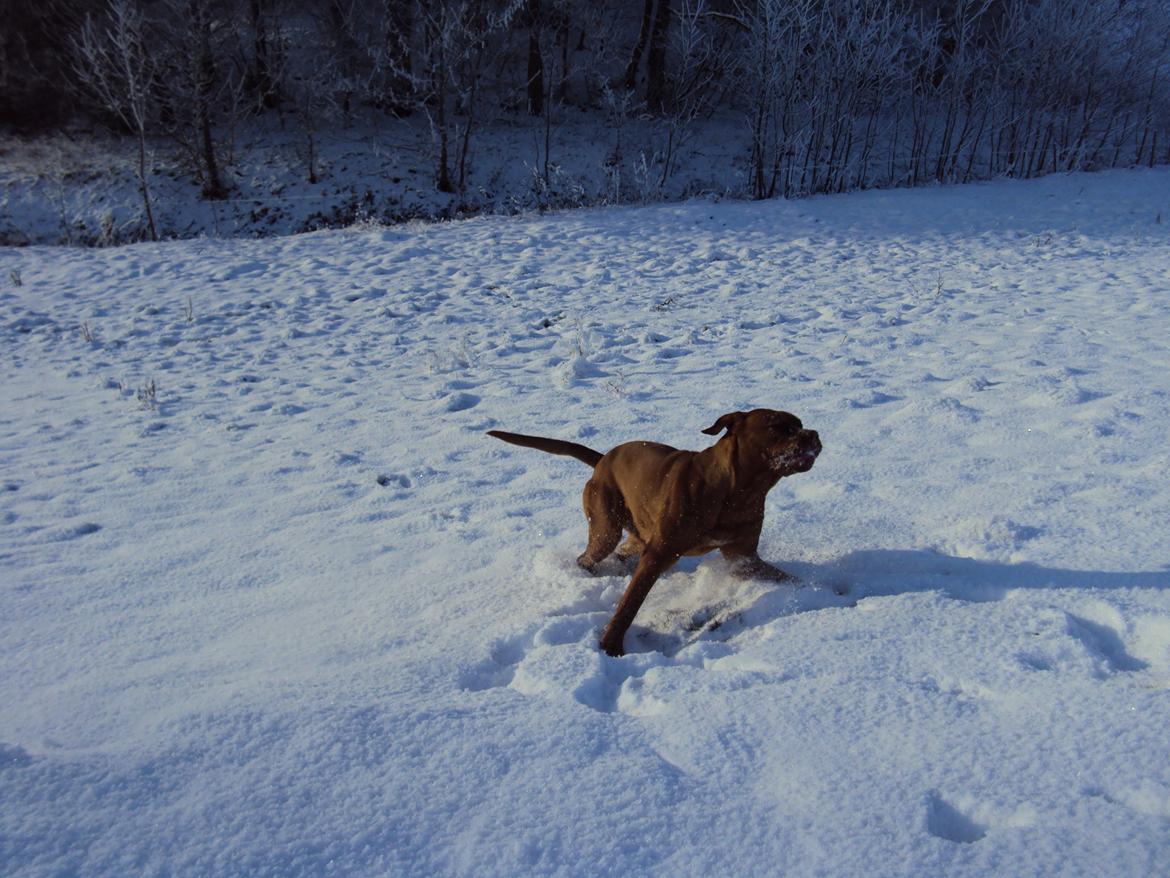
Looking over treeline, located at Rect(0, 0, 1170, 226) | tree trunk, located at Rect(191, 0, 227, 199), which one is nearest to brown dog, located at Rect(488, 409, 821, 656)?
treeline, located at Rect(0, 0, 1170, 226)

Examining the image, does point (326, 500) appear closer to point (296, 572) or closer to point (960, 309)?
point (296, 572)

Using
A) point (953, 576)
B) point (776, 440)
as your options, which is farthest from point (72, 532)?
point (953, 576)

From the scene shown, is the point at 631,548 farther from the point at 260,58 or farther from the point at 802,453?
the point at 260,58

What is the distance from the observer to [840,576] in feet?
9.93

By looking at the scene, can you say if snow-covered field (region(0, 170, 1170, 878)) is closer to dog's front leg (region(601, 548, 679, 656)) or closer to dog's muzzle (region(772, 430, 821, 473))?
dog's front leg (region(601, 548, 679, 656))

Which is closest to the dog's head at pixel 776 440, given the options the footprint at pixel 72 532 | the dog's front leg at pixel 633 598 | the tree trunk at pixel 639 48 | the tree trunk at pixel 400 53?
the dog's front leg at pixel 633 598

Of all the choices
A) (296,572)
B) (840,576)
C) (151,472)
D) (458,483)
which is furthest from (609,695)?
(151,472)

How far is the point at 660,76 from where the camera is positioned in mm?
23078

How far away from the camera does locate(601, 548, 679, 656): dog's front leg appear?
8.65ft

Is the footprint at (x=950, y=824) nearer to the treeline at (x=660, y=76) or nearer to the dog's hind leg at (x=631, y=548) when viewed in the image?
the dog's hind leg at (x=631, y=548)

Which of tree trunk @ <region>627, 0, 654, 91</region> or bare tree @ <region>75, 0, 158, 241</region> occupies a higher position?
tree trunk @ <region>627, 0, 654, 91</region>

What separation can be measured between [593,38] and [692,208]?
41.7 feet

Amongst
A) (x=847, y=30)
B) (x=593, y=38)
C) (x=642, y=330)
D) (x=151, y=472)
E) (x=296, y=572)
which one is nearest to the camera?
(x=296, y=572)

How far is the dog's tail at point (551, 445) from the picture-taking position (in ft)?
10.4
